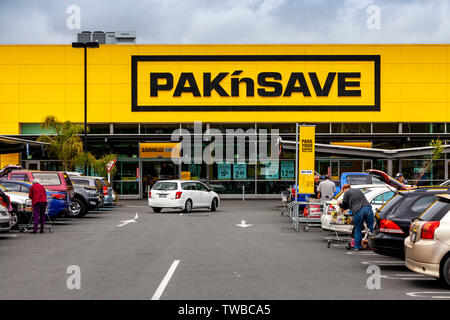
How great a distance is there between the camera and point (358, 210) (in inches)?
592

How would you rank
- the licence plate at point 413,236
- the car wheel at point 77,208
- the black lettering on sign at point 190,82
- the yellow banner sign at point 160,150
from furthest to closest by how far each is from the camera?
the black lettering on sign at point 190,82, the yellow banner sign at point 160,150, the car wheel at point 77,208, the licence plate at point 413,236

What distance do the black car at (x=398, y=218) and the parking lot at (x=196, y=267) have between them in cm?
48

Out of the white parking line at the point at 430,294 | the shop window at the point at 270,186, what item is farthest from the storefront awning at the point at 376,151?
the white parking line at the point at 430,294

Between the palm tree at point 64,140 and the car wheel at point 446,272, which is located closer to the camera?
the car wheel at point 446,272

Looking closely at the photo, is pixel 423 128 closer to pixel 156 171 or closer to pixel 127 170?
pixel 156 171

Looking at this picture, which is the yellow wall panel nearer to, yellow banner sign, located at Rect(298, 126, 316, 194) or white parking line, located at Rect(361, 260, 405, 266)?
yellow banner sign, located at Rect(298, 126, 316, 194)

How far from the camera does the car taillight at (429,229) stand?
10.0m

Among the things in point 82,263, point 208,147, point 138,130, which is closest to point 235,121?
point 208,147

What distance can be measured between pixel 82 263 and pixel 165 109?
35771 millimetres

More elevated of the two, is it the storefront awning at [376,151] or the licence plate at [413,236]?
the storefront awning at [376,151]

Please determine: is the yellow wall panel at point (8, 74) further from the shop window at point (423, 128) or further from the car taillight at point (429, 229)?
the car taillight at point (429, 229)

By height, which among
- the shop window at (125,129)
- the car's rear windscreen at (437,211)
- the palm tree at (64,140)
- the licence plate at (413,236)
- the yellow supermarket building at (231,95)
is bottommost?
the licence plate at (413,236)

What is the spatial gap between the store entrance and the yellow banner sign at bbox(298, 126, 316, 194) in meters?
27.0

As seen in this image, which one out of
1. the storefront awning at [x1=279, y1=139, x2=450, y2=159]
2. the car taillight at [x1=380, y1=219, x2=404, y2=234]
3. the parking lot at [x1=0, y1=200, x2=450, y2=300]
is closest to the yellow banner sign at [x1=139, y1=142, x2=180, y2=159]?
the storefront awning at [x1=279, y1=139, x2=450, y2=159]
